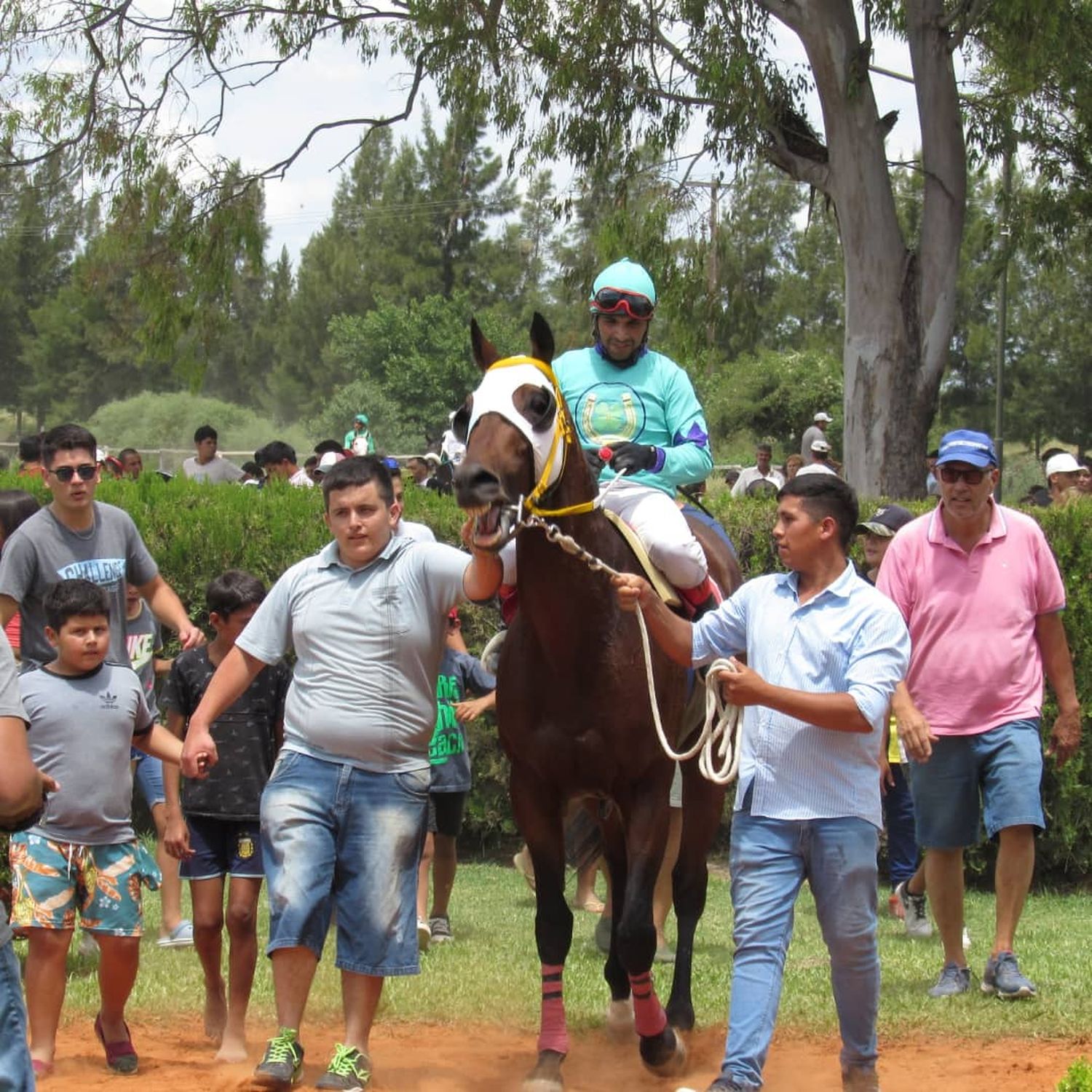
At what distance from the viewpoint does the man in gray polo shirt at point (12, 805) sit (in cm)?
321

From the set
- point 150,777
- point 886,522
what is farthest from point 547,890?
point 886,522

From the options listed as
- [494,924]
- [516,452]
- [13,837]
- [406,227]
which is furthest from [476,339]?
[406,227]

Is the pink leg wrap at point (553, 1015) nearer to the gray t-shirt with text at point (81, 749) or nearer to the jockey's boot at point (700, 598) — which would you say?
the jockey's boot at point (700, 598)

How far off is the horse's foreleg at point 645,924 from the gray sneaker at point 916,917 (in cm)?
293

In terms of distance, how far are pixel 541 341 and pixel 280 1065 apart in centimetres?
266

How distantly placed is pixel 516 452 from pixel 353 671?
0.99 meters

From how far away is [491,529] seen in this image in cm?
491

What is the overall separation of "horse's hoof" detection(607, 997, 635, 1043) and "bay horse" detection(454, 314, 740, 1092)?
1.52 feet

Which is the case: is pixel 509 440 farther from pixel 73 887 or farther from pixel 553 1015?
pixel 73 887

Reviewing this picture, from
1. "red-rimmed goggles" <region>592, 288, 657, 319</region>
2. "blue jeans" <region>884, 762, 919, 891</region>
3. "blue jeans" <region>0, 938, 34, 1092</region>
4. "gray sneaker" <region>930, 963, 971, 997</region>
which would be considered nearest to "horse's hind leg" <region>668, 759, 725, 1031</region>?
"gray sneaker" <region>930, 963, 971, 997</region>

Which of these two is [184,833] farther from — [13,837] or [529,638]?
[529,638]

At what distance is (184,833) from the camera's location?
5.91m

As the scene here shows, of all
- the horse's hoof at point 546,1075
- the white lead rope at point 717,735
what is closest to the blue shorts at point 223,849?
the horse's hoof at point 546,1075

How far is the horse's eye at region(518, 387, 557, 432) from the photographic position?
5.22 m
